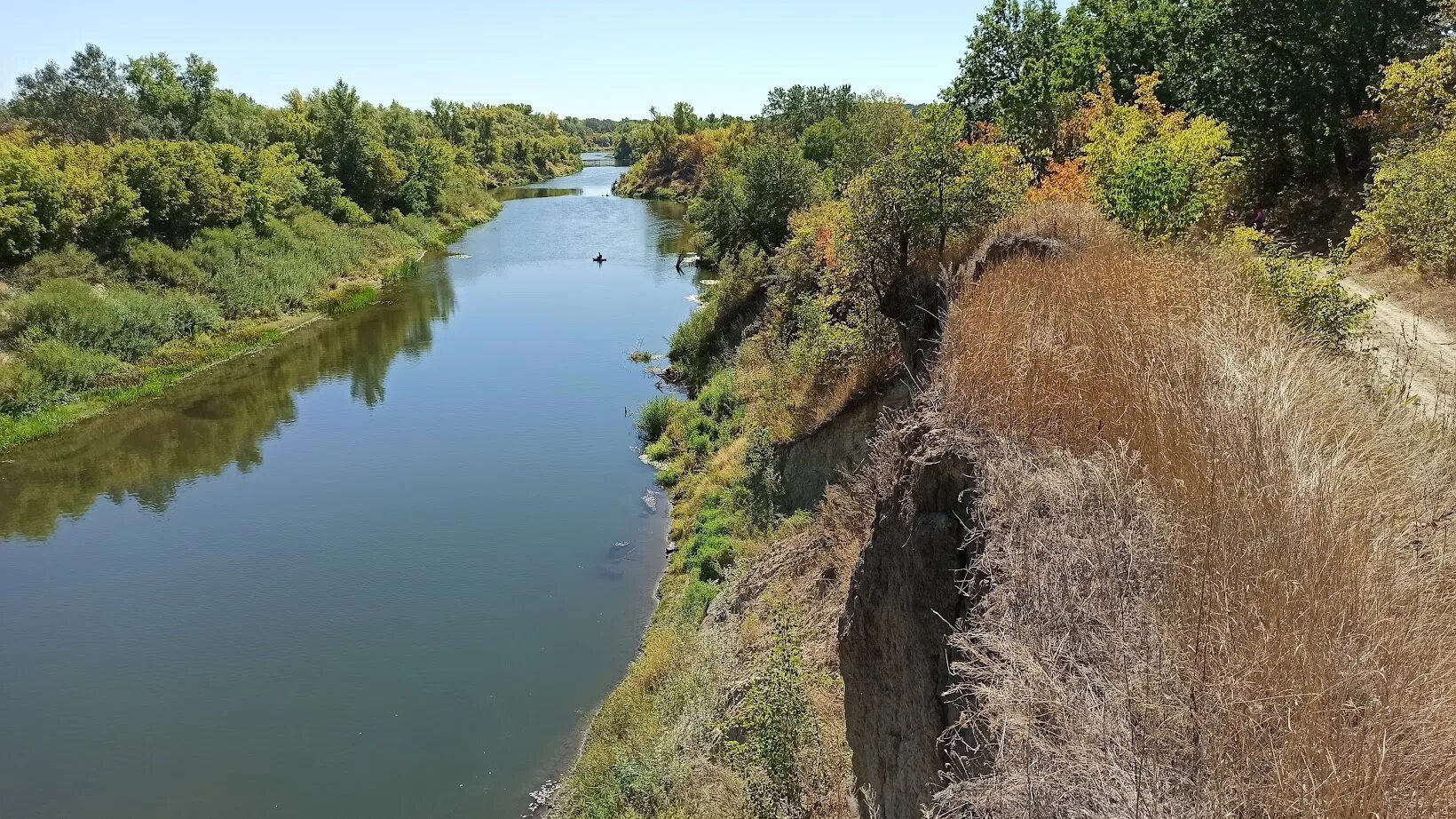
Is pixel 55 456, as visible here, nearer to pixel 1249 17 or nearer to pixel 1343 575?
pixel 1343 575

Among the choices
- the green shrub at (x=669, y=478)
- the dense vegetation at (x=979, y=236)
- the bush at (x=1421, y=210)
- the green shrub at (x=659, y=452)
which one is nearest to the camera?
the dense vegetation at (x=979, y=236)

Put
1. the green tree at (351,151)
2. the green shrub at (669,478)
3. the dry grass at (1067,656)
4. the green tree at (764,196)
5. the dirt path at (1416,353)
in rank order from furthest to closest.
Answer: the green tree at (351,151), the green tree at (764,196), the green shrub at (669,478), the dirt path at (1416,353), the dry grass at (1067,656)

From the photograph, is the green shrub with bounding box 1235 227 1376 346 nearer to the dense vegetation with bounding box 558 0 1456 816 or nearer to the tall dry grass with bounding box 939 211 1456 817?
the dense vegetation with bounding box 558 0 1456 816

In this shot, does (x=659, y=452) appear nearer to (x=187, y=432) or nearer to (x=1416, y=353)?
(x=187, y=432)

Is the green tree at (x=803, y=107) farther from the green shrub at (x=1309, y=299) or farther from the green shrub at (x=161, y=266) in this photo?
the green shrub at (x=1309, y=299)

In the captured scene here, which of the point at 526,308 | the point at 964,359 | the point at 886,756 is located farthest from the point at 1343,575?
the point at 526,308

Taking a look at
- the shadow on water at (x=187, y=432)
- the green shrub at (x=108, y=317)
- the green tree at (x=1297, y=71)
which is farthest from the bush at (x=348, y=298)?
the green tree at (x=1297, y=71)
